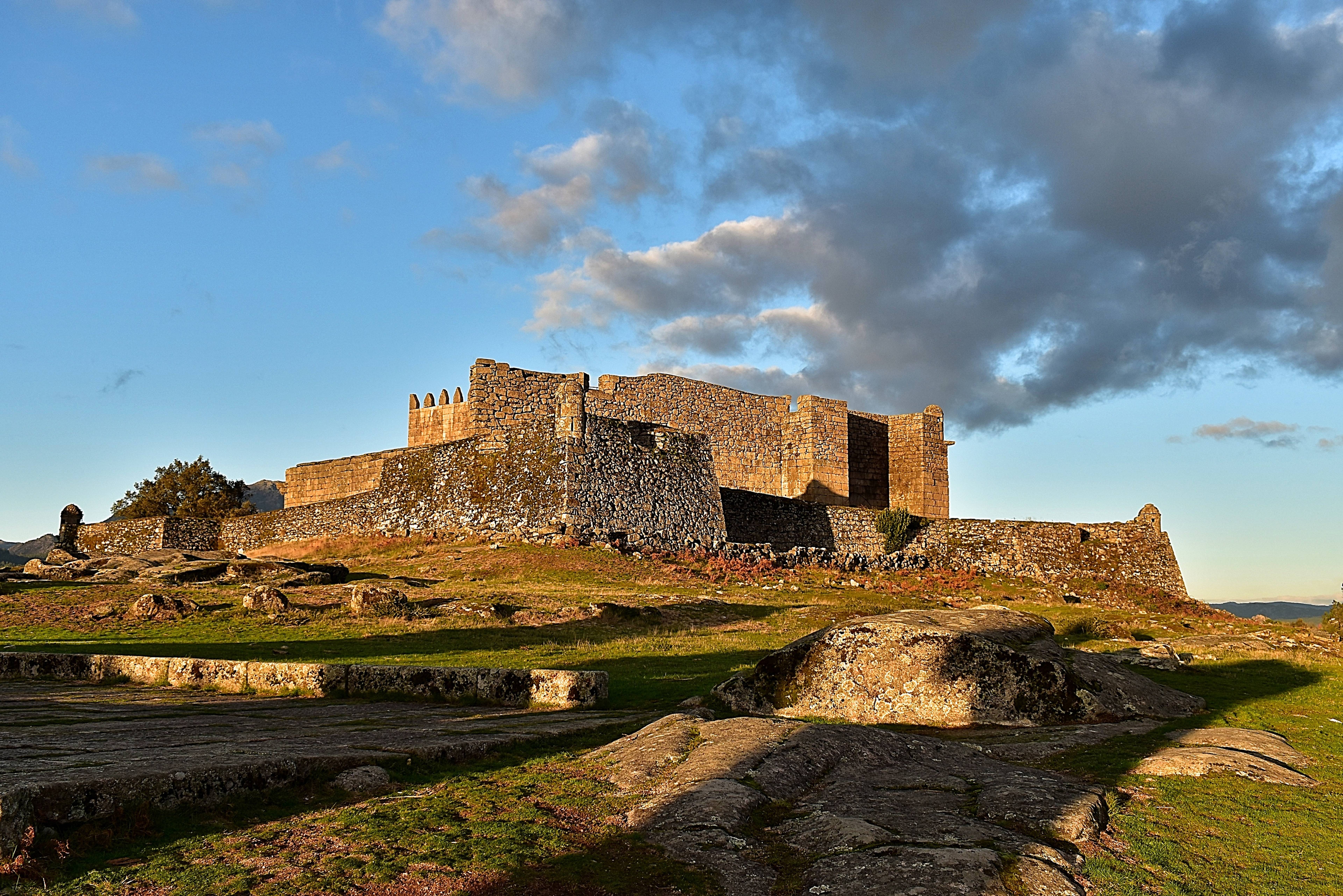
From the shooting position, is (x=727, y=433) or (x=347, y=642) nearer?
(x=347, y=642)

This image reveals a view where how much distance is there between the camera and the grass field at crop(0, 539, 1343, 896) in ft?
15.5

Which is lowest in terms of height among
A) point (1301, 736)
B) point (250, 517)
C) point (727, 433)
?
point (1301, 736)

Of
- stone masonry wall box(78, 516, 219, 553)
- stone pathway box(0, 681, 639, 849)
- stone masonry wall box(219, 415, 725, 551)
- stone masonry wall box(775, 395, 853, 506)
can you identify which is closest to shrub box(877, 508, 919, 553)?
stone masonry wall box(775, 395, 853, 506)

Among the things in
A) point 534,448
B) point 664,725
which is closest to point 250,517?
point 534,448

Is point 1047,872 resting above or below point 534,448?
below

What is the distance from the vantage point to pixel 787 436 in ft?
163

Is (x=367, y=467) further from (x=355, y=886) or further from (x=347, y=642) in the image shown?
(x=355, y=886)

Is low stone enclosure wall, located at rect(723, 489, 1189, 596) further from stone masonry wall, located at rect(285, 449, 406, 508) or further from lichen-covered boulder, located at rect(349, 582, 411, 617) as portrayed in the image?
lichen-covered boulder, located at rect(349, 582, 411, 617)

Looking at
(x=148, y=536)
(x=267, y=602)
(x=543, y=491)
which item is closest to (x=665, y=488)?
(x=543, y=491)

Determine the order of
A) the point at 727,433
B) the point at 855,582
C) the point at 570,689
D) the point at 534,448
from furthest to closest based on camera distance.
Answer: the point at 727,433
the point at 534,448
the point at 855,582
the point at 570,689

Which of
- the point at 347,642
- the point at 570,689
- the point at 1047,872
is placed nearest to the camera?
the point at 1047,872

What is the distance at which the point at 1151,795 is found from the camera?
680 cm

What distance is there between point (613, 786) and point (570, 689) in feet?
13.6

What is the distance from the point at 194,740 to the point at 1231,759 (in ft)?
27.3
